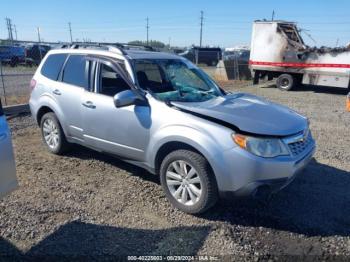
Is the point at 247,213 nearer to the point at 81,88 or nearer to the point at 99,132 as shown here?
the point at 99,132

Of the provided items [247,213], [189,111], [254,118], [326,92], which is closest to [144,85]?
[189,111]

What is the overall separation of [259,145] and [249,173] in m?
0.31

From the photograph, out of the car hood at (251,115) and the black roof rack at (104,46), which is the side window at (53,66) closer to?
the black roof rack at (104,46)

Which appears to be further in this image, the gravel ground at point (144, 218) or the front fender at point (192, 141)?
the front fender at point (192, 141)

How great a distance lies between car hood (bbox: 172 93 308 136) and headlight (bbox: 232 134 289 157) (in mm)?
75

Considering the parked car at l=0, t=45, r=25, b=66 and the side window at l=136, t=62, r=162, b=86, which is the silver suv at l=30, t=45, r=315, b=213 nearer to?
the side window at l=136, t=62, r=162, b=86

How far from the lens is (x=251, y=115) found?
12.7 ft

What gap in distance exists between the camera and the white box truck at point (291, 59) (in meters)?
14.1

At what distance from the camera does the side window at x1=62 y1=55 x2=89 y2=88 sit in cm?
488

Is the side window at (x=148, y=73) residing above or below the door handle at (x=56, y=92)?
above

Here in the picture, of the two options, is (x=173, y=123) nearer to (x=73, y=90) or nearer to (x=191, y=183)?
(x=191, y=183)

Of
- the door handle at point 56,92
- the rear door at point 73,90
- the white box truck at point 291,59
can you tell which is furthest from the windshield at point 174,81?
the white box truck at point 291,59

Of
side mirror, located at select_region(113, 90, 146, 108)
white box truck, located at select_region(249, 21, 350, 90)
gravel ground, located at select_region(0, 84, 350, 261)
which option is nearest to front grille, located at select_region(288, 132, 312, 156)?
gravel ground, located at select_region(0, 84, 350, 261)

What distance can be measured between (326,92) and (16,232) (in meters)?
15.2
